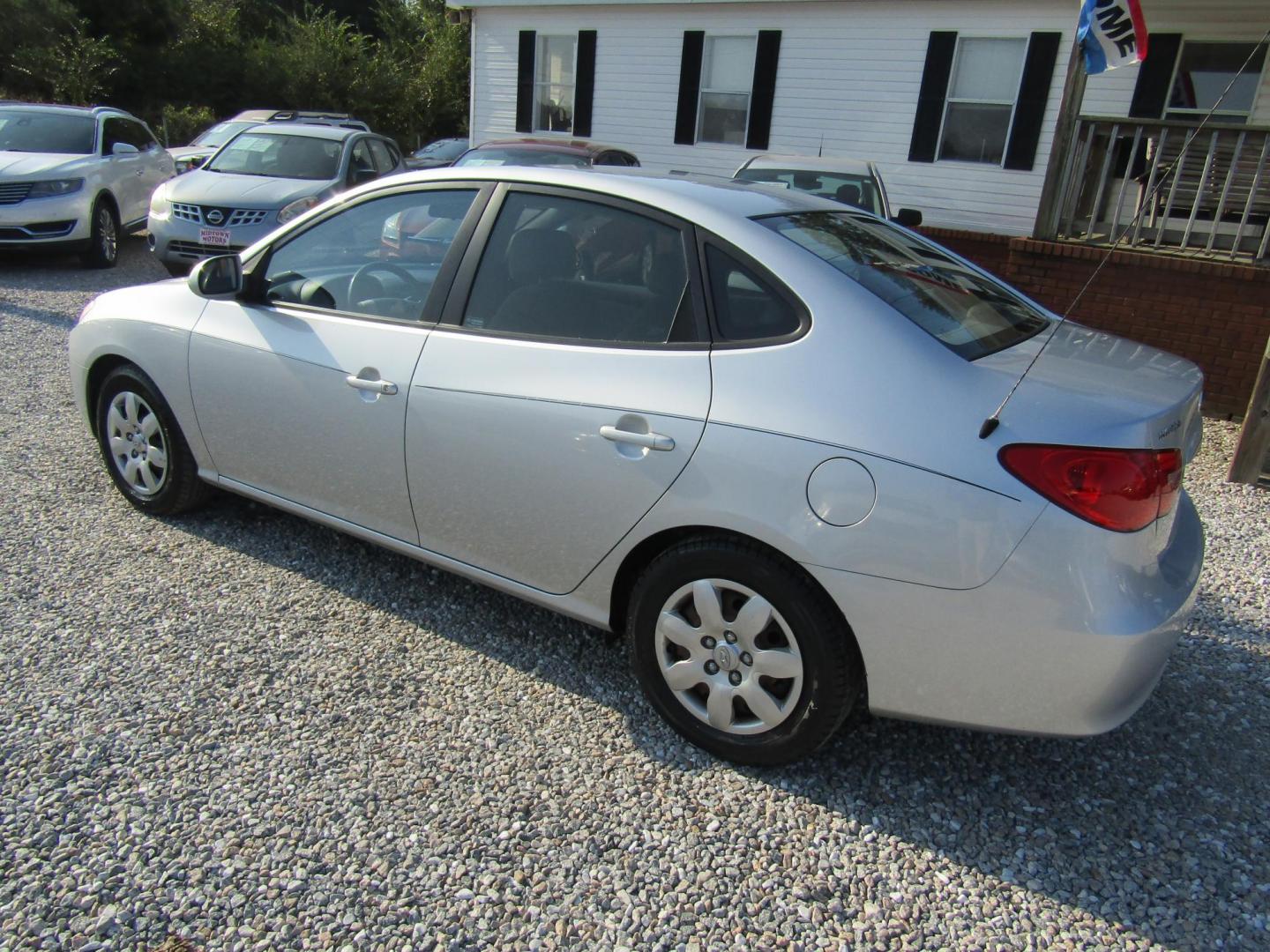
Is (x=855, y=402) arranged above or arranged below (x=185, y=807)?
above

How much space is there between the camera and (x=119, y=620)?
3434 millimetres

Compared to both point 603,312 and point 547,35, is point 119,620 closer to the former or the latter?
point 603,312

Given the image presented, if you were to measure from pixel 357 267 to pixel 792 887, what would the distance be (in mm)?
2656

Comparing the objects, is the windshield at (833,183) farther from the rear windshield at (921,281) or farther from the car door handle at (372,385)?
the car door handle at (372,385)

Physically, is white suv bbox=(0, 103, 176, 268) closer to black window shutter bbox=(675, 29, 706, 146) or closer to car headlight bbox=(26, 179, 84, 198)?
car headlight bbox=(26, 179, 84, 198)

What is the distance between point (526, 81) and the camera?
16.1 m

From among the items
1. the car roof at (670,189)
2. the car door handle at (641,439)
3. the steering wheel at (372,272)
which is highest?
the car roof at (670,189)

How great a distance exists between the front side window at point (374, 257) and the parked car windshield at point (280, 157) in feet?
23.3

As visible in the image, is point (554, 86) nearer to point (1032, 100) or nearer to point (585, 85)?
point (585, 85)

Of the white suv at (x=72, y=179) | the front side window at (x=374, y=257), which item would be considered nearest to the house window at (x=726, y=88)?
the white suv at (x=72, y=179)

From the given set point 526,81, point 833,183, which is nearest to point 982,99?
point 833,183

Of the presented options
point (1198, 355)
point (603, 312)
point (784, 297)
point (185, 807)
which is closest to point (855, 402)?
point (784, 297)

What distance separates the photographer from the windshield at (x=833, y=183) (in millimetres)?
8352

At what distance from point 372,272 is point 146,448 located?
1.44 metres
